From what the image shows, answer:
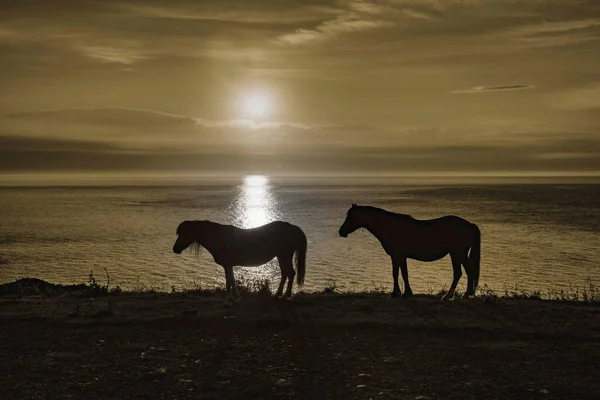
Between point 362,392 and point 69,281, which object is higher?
point 362,392

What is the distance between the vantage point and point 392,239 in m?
14.7

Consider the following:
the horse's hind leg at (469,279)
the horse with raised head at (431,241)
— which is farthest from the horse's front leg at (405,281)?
the horse's hind leg at (469,279)

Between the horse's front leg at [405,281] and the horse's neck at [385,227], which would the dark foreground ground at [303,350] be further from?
the horse's neck at [385,227]

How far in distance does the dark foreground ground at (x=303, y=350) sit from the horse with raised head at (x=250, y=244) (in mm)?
952

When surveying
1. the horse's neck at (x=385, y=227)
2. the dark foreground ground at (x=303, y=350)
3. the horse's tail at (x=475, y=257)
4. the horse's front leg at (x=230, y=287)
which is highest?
the horse's neck at (x=385, y=227)

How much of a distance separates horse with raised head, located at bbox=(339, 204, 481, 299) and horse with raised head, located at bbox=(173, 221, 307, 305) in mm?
1778

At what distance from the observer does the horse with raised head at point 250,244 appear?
13.7 m

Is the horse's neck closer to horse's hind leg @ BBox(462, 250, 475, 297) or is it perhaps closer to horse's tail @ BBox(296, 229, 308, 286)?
horse's hind leg @ BBox(462, 250, 475, 297)

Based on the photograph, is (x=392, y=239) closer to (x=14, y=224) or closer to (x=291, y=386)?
(x=291, y=386)

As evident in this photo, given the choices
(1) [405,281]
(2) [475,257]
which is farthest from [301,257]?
(2) [475,257]

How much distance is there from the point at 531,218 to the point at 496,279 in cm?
5480

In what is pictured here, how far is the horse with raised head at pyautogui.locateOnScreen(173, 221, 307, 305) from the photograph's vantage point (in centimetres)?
1366

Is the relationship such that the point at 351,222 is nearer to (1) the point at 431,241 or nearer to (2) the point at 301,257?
(2) the point at 301,257

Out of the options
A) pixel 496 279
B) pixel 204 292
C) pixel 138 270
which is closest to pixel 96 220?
pixel 138 270
